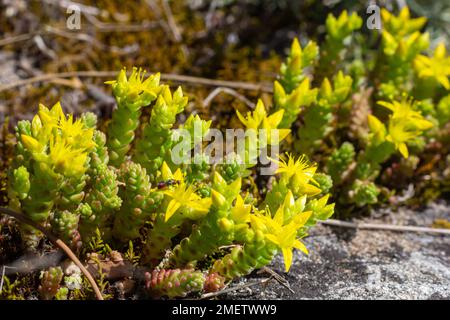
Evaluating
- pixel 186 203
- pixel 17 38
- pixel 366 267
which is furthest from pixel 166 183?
pixel 17 38

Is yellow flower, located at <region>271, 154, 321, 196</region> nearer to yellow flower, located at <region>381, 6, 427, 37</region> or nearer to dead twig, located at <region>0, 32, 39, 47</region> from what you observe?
yellow flower, located at <region>381, 6, 427, 37</region>

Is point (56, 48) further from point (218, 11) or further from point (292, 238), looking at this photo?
point (292, 238)

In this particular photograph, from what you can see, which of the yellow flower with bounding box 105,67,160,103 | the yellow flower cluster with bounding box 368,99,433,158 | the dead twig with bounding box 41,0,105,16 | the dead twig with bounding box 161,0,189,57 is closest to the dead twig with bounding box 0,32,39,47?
the dead twig with bounding box 41,0,105,16

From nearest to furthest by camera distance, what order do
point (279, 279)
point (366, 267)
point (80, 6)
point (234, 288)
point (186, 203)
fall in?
point (186, 203) → point (234, 288) → point (279, 279) → point (366, 267) → point (80, 6)

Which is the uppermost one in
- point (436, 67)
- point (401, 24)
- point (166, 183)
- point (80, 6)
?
point (80, 6)

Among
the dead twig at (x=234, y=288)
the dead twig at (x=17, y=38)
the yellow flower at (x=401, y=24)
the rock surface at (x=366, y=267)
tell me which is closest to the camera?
the dead twig at (x=234, y=288)

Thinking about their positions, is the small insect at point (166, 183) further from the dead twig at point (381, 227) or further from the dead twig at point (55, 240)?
the dead twig at point (381, 227)

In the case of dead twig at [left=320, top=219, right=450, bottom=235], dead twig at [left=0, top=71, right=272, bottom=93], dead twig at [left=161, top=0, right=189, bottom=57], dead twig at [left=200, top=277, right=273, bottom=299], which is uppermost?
dead twig at [left=161, top=0, right=189, bottom=57]

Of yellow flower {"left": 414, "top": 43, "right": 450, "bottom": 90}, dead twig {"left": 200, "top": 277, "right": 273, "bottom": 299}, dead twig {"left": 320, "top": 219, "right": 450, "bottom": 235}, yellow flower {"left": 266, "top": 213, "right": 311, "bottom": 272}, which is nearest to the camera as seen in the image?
yellow flower {"left": 266, "top": 213, "right": 311, "bottom": 272}

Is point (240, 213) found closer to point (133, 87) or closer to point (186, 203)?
point (186, 203)

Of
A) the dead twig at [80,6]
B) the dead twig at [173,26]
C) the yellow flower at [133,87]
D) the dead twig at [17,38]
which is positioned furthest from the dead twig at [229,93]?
the dead twig at [17,38]
